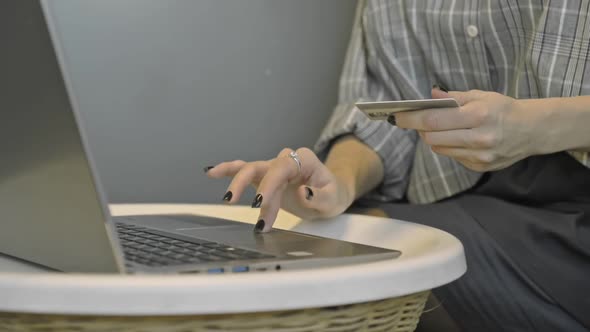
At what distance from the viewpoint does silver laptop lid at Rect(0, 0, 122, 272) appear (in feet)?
1.41

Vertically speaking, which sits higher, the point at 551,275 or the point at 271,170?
the point at 271,170

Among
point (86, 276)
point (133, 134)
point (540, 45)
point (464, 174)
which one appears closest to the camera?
point (86, 276)

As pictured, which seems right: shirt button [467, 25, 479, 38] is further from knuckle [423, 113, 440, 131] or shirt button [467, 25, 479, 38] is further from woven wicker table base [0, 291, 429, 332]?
woven wicker table base [0, 291, 429, 332]

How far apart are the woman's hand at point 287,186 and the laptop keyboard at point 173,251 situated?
8cm

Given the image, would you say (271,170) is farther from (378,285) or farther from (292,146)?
(292,146)

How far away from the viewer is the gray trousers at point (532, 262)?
0.79m

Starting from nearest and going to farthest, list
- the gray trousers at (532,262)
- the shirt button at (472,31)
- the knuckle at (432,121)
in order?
the knuckle at (432,121) < the gray trousers at (532,262) < the shirt button at (472,31)

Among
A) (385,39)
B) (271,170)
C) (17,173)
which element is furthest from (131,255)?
(385,39)

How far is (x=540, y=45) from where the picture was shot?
2.81 ft

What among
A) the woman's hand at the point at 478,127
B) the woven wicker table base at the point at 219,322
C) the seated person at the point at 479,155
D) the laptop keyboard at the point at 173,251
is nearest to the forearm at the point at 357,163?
the seated person at the point at 479,155

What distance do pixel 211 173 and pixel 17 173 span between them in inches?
10.0

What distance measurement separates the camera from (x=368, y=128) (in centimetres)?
104

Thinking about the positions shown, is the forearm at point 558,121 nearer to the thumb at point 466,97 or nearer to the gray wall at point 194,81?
the thumb at point 466,97

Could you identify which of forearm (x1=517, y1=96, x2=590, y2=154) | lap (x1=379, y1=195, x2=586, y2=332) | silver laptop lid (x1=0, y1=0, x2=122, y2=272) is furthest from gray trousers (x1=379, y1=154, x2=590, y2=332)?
silver laptop lid (x1=0, y1=0, x2=122, y2=272)
